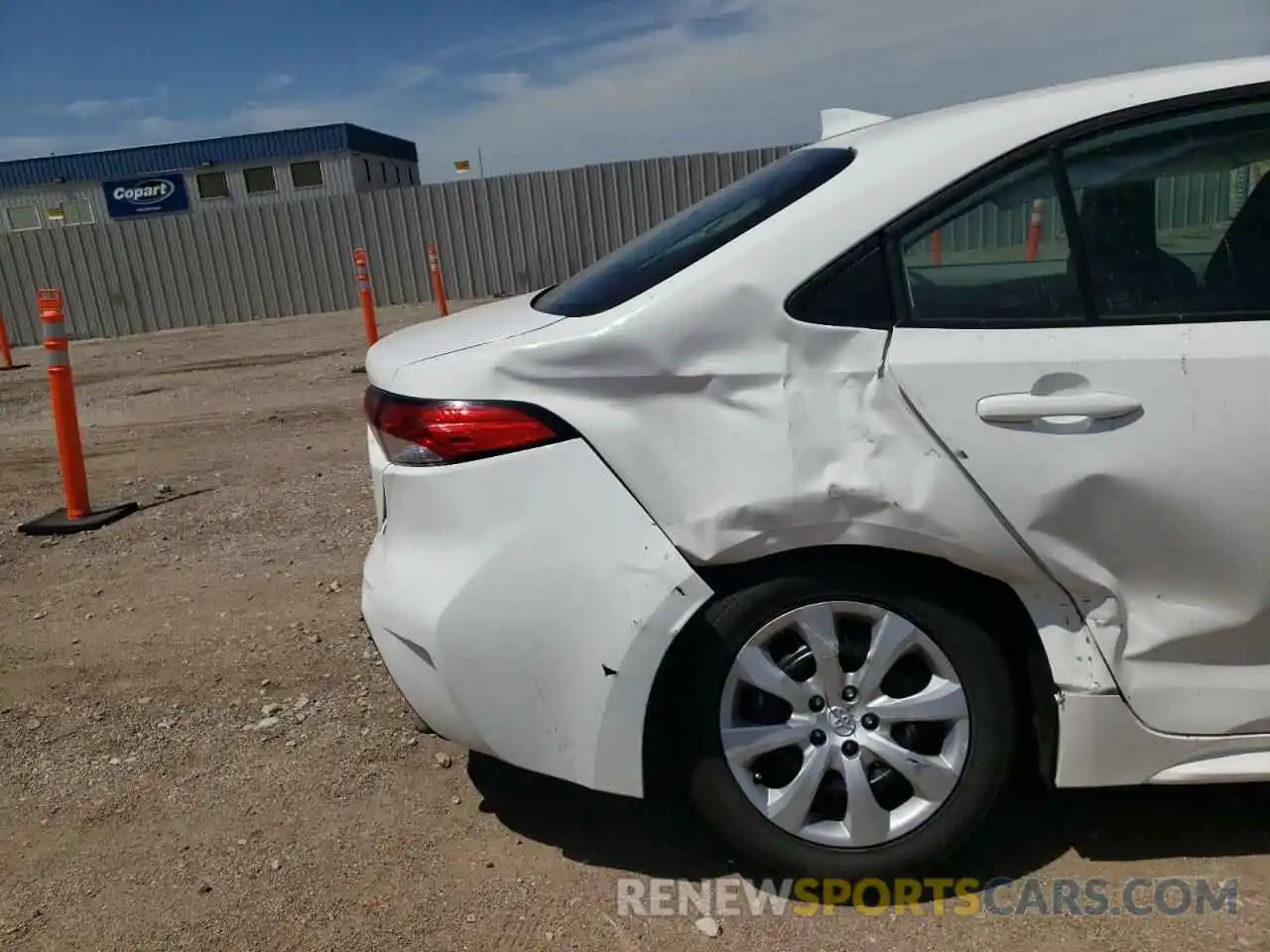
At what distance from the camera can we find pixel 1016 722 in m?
2.23

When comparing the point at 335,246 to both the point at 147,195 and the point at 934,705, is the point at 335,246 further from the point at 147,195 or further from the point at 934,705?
the point at 147,195

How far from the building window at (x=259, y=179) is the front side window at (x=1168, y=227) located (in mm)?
38549

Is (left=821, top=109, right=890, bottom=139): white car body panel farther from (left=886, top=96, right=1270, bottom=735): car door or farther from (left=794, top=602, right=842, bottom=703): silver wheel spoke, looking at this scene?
(left=794, top=602, right=842, bottom=703): silver wheel spoke

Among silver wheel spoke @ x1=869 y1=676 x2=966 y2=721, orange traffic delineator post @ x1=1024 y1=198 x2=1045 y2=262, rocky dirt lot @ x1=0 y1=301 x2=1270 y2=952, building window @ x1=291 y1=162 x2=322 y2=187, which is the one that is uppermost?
building window @ x1=291 y1=162 x2=322 y2=187

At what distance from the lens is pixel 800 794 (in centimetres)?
225

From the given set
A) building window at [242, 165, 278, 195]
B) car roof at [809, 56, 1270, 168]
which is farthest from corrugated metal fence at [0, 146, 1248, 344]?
car roof at [809, 56, 1270, 168]

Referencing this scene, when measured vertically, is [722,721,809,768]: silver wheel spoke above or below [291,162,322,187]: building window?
below

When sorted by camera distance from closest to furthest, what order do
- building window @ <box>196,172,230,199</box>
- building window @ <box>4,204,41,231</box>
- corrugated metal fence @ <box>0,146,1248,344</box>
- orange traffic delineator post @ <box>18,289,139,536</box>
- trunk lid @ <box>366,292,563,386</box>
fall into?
trunk lid @ <box>366,292,563,386</box>
orange traffic delineator post @ <box>18,289,139,536</box>
corrugated metal fence @ <box>0,146,1248,344</box>
building window @ <box>196,172,230,199</box>
building window @ <box>4,204,41,231</box>

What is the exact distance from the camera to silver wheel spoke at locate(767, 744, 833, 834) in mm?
2238

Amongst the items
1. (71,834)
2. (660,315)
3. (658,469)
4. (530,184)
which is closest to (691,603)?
(658,469)

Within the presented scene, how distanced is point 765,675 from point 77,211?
141 ft

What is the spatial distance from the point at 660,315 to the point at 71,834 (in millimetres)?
2205

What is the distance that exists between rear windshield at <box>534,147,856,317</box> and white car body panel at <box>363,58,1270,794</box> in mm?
65

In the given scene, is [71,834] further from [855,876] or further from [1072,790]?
[1072,790]
